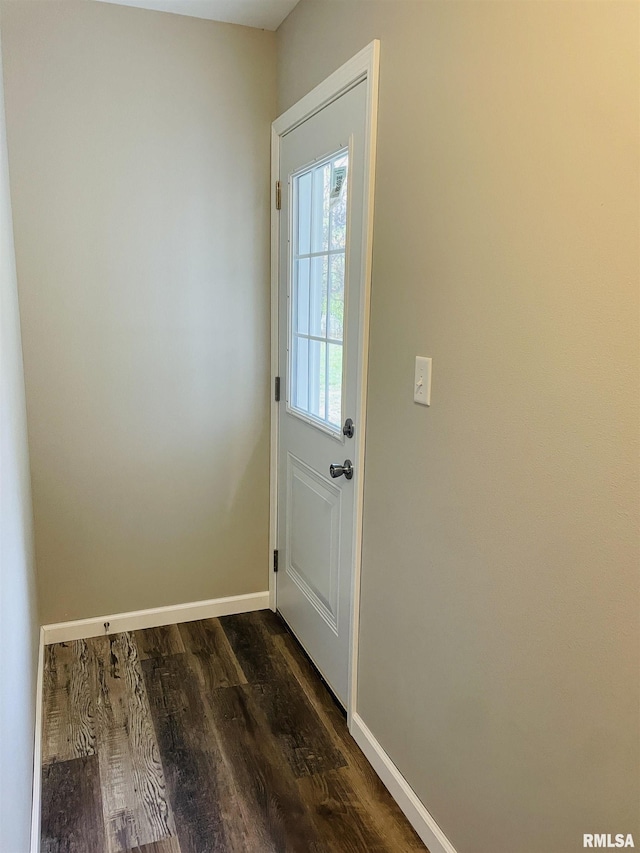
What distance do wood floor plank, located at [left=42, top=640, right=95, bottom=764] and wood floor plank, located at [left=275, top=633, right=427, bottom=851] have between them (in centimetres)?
76

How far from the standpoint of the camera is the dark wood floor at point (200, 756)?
5.37 feet

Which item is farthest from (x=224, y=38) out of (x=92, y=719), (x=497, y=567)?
(x=92, y=719)

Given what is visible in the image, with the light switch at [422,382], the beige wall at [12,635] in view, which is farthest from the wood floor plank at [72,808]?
the light switch at [422,382]

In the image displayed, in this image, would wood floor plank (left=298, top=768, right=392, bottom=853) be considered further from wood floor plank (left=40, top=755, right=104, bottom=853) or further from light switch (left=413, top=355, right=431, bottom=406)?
light switch (left=413, top=355, right=431, bottom=406)

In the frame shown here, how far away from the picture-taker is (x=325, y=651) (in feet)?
7.37

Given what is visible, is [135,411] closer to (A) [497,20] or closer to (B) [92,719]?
(B) [92,719]

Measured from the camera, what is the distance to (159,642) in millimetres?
2539

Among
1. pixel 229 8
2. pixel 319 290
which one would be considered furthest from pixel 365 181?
pixel 229 8

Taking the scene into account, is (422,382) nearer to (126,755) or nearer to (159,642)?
(126,755)

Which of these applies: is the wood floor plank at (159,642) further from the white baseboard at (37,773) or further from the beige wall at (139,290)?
the white baseboard at (37,773)

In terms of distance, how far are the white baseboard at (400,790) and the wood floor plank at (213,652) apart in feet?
1.80

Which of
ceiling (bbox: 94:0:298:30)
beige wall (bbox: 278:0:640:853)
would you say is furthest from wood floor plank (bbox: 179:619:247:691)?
ceiling (bbox: 94:0:298:30)

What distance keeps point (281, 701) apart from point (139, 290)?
1.66 meters

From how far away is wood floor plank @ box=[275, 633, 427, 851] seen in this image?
64.3 inches
